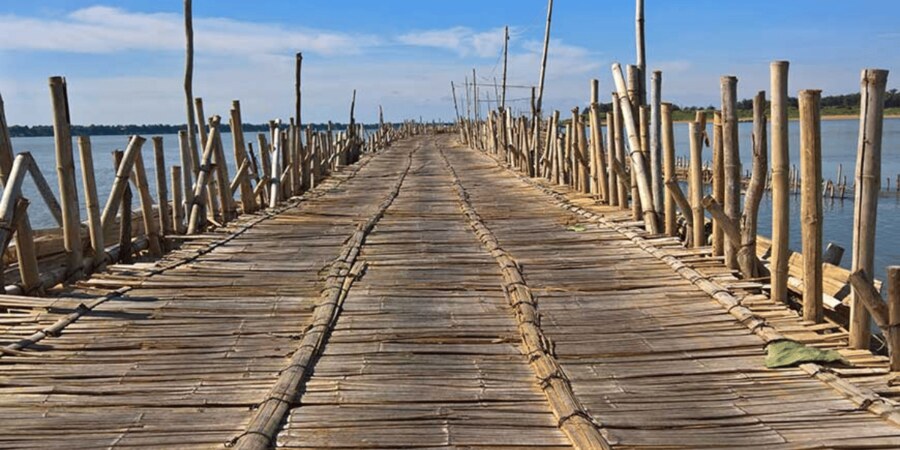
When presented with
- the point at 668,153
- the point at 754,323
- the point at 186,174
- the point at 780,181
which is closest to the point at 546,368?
the point at 754,323

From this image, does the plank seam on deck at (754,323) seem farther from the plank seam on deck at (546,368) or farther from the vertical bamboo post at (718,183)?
→ the plank seam on deck at (546,368)

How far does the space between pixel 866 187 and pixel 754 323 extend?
2.65 ft

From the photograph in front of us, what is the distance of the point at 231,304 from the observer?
182 inches

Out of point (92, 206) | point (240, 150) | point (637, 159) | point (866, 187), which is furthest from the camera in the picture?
point (240, 150)

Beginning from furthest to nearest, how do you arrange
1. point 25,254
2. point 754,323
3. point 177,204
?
point 177,204 < point 25,254 < point 754,323

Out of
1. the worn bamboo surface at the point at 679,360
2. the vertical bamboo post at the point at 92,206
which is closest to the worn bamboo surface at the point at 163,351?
the vertical bamboo post at the point at 92,206

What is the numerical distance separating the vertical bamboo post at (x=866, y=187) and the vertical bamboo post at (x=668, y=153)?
98.0 inches

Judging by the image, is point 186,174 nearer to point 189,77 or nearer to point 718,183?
point 189,77

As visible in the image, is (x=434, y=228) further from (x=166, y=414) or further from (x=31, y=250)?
(x=166, y=414)

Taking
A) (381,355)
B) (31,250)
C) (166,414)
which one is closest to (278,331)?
(381,355)

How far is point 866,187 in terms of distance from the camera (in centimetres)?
368

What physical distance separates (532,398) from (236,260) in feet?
11.5

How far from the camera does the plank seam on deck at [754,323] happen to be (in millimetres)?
2887

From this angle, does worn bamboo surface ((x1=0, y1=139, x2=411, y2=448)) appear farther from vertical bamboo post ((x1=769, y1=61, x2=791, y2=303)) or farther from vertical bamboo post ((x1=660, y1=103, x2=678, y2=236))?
vertical bamboo post ((x1=660, y1=103, x2=678, y2=236))
